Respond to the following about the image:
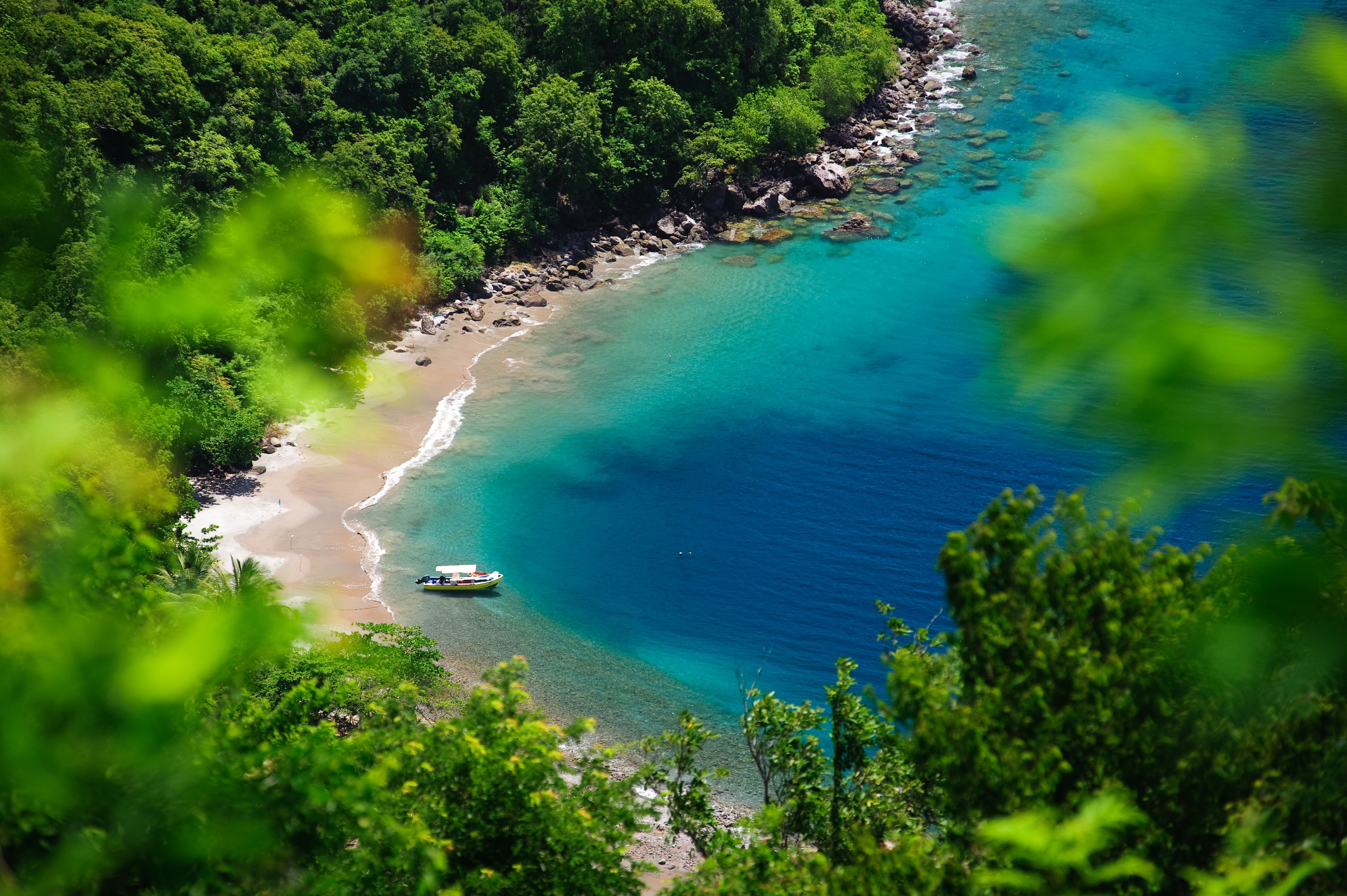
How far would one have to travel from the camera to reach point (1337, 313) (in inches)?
123

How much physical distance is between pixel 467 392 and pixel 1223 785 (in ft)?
118

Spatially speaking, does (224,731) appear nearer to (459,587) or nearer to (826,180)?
(459,587)

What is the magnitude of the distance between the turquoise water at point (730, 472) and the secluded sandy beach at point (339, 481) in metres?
1.03

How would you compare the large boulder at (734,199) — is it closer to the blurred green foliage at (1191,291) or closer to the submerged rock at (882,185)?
A: the submerged rock at (882,185)

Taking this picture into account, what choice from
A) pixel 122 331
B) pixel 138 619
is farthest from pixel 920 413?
pixel 138 619

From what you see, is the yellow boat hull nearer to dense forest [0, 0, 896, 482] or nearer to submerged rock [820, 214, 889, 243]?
dense forest [0, 0, 896, 482]

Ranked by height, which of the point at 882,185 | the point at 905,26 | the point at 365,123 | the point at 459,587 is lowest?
the point at 459,587

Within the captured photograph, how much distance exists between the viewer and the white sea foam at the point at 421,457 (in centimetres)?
3228

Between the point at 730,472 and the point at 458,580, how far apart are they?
11.3 meters

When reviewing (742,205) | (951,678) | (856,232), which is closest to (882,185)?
(856,232)

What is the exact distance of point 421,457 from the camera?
37.4 meters

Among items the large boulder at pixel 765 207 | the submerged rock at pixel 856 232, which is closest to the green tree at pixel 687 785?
the submerged rock at pixel 856 232

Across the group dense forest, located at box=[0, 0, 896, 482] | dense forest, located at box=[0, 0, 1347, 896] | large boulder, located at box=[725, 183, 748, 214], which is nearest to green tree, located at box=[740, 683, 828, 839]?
dense forest, located at box=[0, 0, 1347, 896]

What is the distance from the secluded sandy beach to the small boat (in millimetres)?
1686
